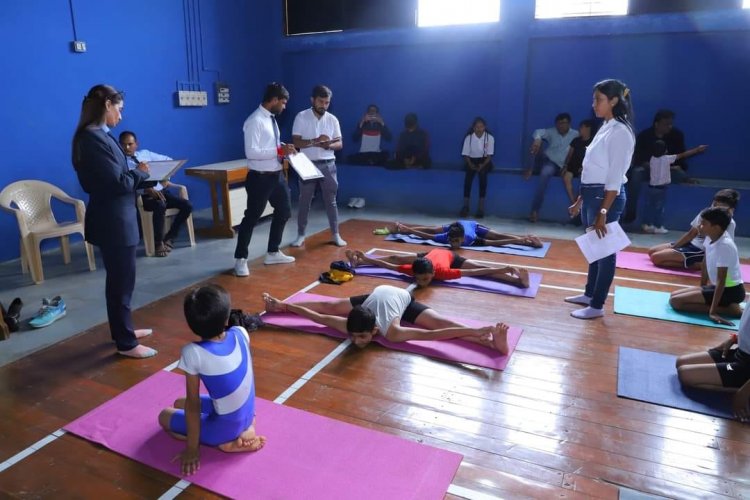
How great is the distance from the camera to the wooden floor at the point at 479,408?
6.89ft

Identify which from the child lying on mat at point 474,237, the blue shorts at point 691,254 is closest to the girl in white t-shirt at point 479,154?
the child lying on mat at point 474,237

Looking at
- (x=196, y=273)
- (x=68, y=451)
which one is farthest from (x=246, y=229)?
(x=68, y=451)

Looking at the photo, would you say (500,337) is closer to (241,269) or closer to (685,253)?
(241,269)

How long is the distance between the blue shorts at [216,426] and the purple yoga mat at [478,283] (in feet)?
8.01

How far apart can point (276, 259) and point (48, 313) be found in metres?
1.91

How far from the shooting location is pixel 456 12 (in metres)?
7.64

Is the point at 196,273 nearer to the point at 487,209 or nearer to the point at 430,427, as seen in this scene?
the point at 430,427

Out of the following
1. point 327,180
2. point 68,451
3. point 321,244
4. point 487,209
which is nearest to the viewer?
point 68,451

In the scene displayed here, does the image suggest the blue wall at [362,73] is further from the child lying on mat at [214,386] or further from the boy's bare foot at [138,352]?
the child lying on mat at [214,386]

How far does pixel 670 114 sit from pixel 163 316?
6115 mm

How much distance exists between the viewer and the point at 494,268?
171 inches

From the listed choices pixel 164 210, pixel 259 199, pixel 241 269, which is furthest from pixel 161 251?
pixel 259 199

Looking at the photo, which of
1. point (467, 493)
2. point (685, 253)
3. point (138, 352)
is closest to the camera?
point (467, 493)

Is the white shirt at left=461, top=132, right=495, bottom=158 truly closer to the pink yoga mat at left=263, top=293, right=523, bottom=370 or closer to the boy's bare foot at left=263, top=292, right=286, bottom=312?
the pink yoga mat at left=263, top=293, right=523, bottom=370
